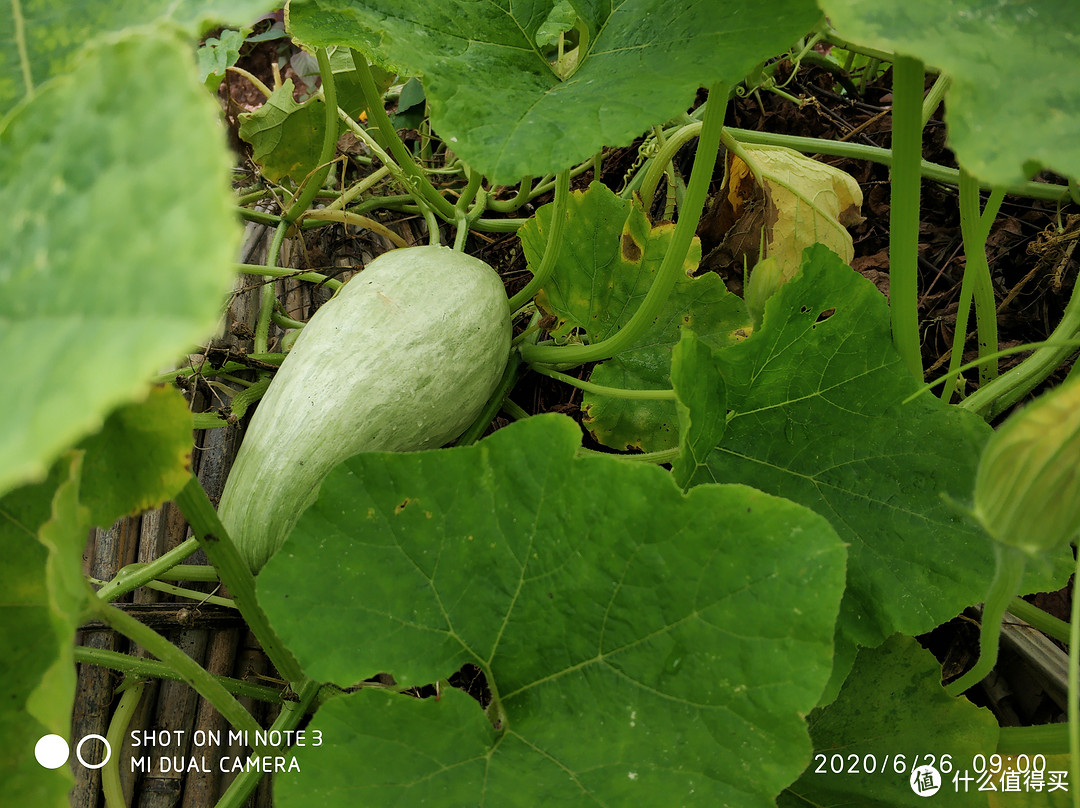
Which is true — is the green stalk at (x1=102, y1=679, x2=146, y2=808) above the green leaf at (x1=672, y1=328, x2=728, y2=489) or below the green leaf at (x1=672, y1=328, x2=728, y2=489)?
below

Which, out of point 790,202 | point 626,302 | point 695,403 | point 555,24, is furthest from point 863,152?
point 695,403

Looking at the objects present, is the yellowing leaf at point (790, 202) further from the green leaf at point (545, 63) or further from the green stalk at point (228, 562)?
the green stalk at point (228, 562)

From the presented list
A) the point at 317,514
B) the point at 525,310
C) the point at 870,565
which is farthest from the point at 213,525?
the point at 525,310

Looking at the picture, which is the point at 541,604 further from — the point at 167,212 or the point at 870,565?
the point at 167,212

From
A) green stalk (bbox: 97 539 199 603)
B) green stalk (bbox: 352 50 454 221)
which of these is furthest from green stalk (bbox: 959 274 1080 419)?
green stalk (bbox: 97 539 199 603)

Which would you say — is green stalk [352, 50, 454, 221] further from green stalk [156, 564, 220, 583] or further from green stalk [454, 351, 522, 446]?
green stalk [156, 564, 220, 583]

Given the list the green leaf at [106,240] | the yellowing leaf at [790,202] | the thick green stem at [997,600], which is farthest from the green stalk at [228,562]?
the yellowing leaf at [790,202]

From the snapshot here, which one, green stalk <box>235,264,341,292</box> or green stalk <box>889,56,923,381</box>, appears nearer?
green stalk <box>889,56,923,381</box>
